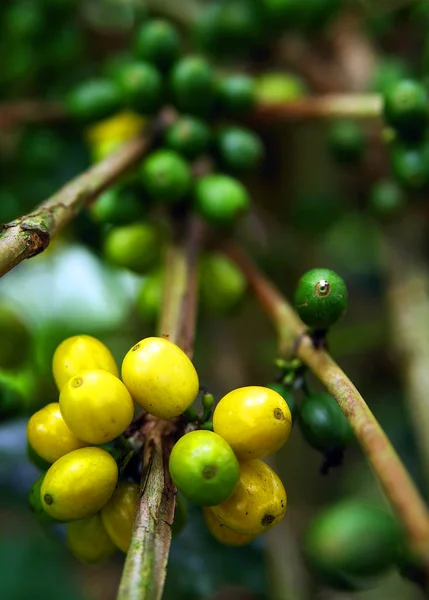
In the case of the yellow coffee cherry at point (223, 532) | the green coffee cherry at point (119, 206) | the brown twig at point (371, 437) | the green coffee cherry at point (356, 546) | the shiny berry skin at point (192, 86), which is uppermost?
the shiny berry skin at point (192, 86)

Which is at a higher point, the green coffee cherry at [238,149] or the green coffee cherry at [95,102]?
the green coffee cherry at [95,102]

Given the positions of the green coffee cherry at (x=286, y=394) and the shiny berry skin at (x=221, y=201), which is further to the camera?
the shiny berry skin at (x=221, y=201)

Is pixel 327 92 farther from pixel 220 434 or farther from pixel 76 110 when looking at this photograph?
pixel 220 434

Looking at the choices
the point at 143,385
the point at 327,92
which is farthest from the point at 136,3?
the point at 143,385

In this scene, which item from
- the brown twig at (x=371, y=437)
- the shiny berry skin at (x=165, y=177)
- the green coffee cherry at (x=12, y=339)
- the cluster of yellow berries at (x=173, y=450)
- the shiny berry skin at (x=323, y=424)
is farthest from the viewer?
the green coffee cherry at (x=12, y=339)

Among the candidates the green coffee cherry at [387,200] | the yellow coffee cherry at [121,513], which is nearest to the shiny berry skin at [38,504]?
the yellow coffee cherry at [121,513]

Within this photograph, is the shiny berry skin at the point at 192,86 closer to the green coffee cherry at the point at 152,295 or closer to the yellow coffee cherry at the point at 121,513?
the green coffee cherry at the point at 152,295

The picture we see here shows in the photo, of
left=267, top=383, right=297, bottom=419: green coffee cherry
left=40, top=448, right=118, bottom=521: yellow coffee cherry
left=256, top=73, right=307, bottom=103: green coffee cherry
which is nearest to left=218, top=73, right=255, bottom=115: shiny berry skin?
left=256, top=73, right=307, bottom=103: green coffee cherry
